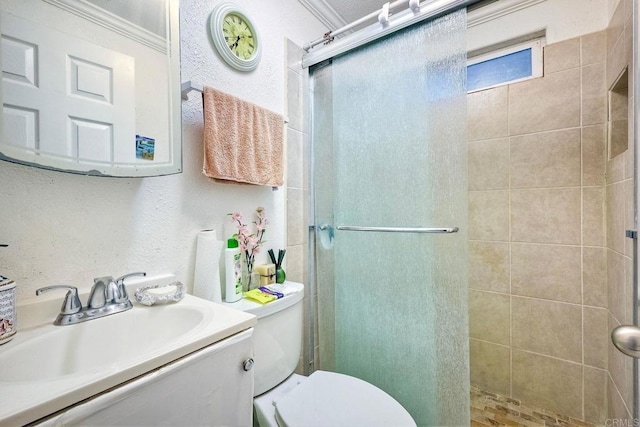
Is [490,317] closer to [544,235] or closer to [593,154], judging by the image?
[544,235]

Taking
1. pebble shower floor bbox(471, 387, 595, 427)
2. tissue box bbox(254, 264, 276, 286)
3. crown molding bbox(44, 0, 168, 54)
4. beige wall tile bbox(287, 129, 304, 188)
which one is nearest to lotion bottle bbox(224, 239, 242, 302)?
tissue box bbox(254, 264, 276, 286)

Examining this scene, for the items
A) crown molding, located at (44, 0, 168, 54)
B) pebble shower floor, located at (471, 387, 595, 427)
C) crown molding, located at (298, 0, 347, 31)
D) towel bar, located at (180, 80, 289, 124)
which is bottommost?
pebble shower floor, located at (471, 387, 595, 427)

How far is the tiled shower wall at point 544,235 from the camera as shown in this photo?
137 centimetres

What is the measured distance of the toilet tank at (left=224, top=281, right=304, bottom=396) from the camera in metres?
0.97

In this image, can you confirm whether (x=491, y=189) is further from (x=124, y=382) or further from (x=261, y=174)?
(x=124, y=382)

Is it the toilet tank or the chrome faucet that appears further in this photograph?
the toilet tank

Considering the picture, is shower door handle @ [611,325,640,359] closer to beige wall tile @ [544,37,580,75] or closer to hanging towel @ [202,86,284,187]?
hanging towel @ [202,86,284,187]

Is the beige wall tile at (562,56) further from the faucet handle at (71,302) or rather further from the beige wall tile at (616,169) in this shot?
the faucet handle at (71,302)

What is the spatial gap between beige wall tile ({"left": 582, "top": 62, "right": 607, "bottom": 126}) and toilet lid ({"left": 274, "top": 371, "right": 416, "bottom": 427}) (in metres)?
1.59

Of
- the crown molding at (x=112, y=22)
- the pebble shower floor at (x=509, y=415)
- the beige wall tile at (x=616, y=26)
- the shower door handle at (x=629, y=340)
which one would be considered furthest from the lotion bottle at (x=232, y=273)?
the beige wall tile at (x=616, y=26)

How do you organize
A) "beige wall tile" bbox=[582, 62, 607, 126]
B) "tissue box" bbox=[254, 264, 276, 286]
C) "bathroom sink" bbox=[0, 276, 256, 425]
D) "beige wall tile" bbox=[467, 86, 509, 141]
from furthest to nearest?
1. "beige wall tile" bbox=[467, 86, 509, 141]
2. "beige wall tile" bbox=[582, 62, 607, 126]
3. "tissue box" bbox=[254, 264, 276, 286]
4. "bathroom sink" bbox=[0, 276, 256, 425]

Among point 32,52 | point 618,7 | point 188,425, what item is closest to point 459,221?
point 188,425

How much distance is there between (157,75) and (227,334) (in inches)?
32.5

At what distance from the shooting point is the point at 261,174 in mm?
1167
